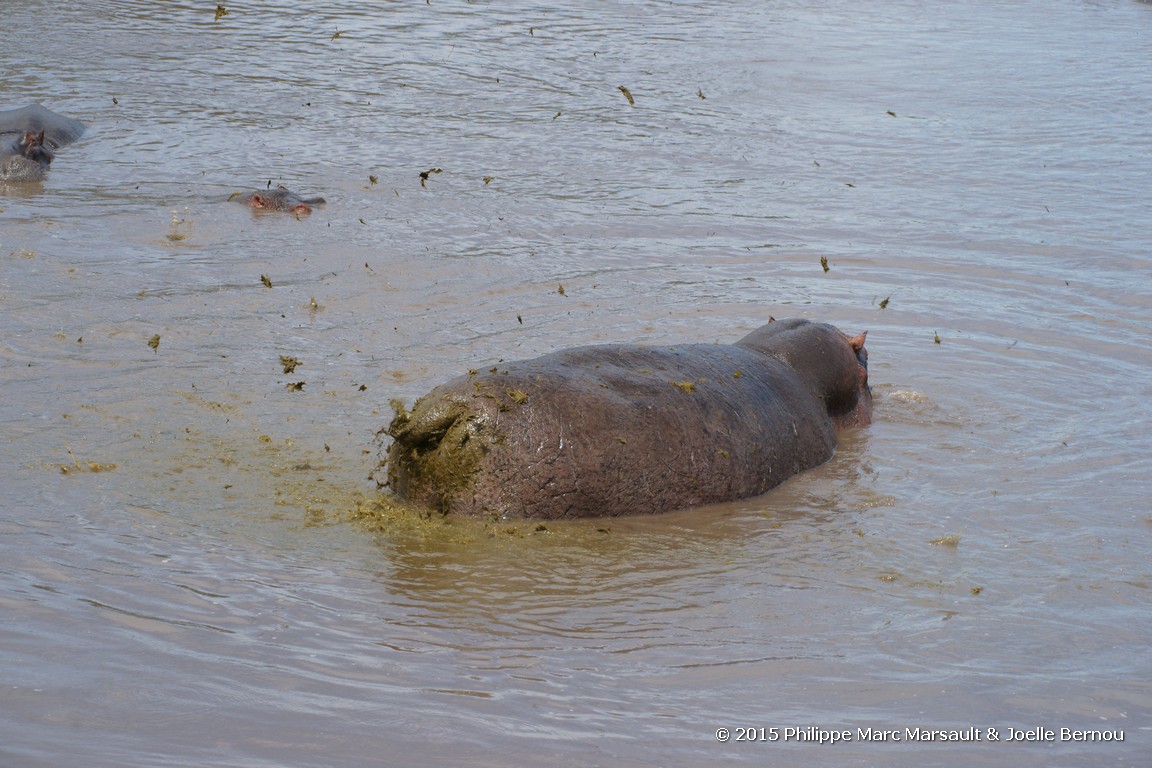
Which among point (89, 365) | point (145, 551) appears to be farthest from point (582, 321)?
point (145, 551)

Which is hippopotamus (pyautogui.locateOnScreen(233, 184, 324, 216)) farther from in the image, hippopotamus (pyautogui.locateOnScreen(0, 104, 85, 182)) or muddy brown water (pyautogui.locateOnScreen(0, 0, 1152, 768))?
hippopotamus (pyautogui.locateOnScreen(0, 104, 85, 182))

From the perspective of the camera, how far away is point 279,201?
1147 centimetres

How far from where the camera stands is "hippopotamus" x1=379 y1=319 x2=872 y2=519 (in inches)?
232

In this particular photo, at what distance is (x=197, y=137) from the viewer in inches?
550

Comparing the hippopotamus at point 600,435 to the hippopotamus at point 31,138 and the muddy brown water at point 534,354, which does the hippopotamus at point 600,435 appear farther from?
the hippopotamus at point 31,138

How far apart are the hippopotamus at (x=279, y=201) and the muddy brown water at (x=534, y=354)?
0.89 feet

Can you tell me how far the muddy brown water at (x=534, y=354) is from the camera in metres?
4.29

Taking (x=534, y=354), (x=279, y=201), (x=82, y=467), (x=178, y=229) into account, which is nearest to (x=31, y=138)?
(x=178, y=229)

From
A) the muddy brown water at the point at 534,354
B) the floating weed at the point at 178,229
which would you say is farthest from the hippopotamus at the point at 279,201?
the floating weed at the point at 178,229

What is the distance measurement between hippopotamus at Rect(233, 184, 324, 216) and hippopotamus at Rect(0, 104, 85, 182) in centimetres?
244

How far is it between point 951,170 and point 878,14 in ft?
36.7

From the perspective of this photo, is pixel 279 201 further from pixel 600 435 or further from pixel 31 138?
pixel 600 435

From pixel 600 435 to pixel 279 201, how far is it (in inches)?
253

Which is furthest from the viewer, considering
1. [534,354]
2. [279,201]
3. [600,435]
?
[279,201]
